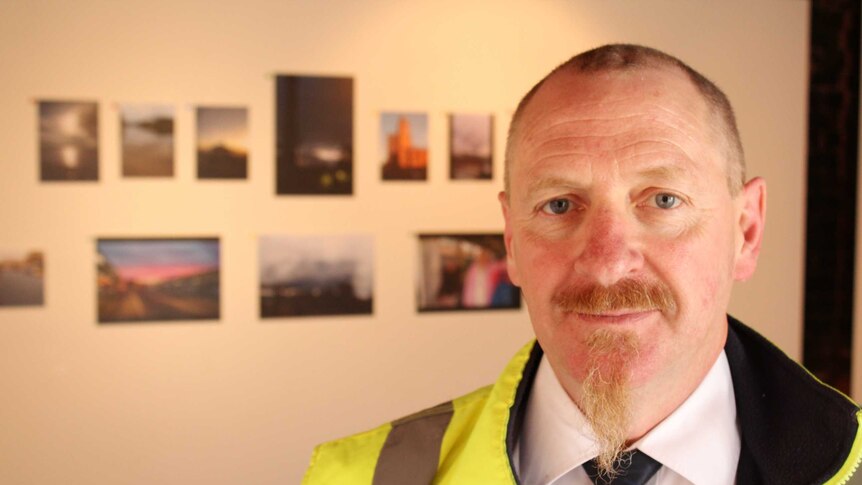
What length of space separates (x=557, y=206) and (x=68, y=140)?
2.33 meters

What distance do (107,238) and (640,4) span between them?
2286mm

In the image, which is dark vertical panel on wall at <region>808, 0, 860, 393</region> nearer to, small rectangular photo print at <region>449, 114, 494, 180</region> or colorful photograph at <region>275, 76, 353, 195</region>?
small rectangular photo print at <region>449, 114, 494, 180</region>

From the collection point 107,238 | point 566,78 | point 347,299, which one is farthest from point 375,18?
point 566,78

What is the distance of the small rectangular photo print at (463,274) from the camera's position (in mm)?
3150

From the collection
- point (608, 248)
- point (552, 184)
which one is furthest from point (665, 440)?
point (552, 184)

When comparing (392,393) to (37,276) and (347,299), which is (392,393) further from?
(37,276)

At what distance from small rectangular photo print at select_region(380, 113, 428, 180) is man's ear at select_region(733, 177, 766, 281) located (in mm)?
2027

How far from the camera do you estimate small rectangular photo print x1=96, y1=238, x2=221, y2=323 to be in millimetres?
2914

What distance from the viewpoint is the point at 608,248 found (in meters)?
1.02

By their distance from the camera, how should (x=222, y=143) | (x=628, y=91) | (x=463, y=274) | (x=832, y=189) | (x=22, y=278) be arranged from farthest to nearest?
(x=832, y=189)
(x=463, y=274)
(x=222, y=143)
(x=22, y=278)
(x=628, y=91)

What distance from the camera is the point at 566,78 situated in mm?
1122

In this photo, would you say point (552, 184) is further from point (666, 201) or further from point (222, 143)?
point (222, 143)

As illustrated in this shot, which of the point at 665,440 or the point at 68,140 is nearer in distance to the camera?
the point at 665,440

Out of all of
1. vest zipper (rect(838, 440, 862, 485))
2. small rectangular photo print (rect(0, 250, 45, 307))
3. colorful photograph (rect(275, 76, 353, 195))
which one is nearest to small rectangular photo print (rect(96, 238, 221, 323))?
small rectangular photo print (rect(0, 250, 45, 307))
